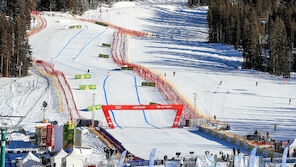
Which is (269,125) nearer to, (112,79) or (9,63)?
(112,79)

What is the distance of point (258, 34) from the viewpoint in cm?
7694

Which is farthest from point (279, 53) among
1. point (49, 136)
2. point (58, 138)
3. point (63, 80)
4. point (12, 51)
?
point (58, 138)

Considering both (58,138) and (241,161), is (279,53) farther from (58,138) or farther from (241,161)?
(241,161)

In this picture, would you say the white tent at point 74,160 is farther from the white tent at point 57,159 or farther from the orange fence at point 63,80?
the orange fence at point 63,80

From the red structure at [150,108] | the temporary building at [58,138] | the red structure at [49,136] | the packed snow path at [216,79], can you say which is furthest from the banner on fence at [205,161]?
the red structure at [150,108]

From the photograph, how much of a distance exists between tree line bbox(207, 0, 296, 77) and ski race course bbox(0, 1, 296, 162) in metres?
2.52

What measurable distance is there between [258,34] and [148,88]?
2575cm

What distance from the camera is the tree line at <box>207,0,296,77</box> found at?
71.6 m

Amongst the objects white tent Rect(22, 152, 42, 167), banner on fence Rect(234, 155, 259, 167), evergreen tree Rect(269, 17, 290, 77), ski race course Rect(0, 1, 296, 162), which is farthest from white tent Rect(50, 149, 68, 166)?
evergreen tree Rect(269, 17, 290, 77)

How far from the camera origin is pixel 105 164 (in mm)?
26047

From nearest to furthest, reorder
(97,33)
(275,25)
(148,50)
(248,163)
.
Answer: (248,163), (275,25), (148,50), (97,33)

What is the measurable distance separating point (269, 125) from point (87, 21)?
208 ft

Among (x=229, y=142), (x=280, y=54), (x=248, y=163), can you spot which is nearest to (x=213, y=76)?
(x=280, y=54)

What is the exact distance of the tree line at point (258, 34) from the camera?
235 feet
